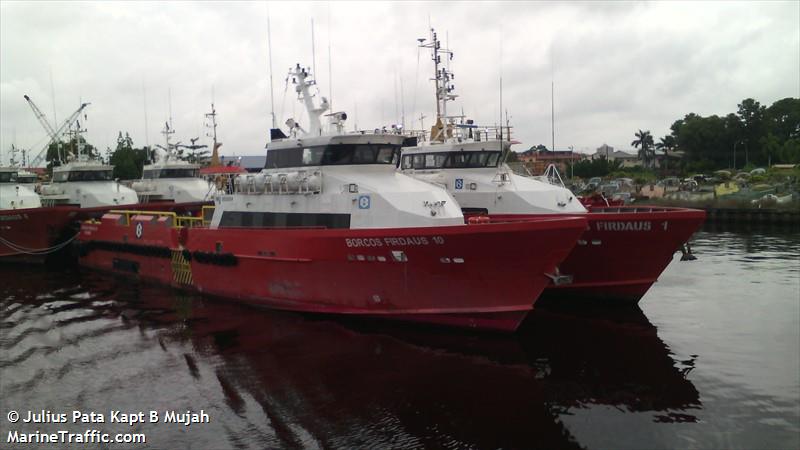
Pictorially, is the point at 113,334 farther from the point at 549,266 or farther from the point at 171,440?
the point at 549,266

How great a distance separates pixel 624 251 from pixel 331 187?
24.3ft

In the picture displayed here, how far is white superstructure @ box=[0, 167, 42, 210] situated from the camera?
2478 cm

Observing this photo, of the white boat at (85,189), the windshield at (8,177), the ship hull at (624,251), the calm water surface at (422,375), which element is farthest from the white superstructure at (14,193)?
the ship hull at (624,251)

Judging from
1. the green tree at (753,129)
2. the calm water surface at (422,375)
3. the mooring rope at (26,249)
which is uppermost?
the green tree at (753,129)

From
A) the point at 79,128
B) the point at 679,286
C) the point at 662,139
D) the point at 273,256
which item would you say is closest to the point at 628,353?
the point at 679,286

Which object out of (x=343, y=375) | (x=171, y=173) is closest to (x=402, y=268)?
(x=343, y=375)

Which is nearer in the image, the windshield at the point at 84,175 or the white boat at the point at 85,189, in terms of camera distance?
the white boat at the point at 85,189

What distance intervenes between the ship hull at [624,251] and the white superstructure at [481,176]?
1473 millimetres

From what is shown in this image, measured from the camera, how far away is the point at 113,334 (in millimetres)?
13414

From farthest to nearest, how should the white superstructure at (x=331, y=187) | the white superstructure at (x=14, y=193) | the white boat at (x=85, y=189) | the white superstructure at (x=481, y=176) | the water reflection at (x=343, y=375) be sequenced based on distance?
the white boat at (x=85, y=189) → the white superstructure at (x=14, y=193) → the white superstructure at (x=481, y=176) → the white superstructure at (x=331, y=187) → the water reflection at (x=343, y=375)

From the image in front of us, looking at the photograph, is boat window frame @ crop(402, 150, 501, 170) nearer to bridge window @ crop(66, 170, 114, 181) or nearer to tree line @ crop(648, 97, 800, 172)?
bridge window @ crop(66, 170, 114, 181)

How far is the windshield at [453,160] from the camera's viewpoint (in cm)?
1816

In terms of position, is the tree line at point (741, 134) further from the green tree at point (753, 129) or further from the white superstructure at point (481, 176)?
the white superstructure at point (481, 176)

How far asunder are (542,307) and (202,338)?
8439mm
